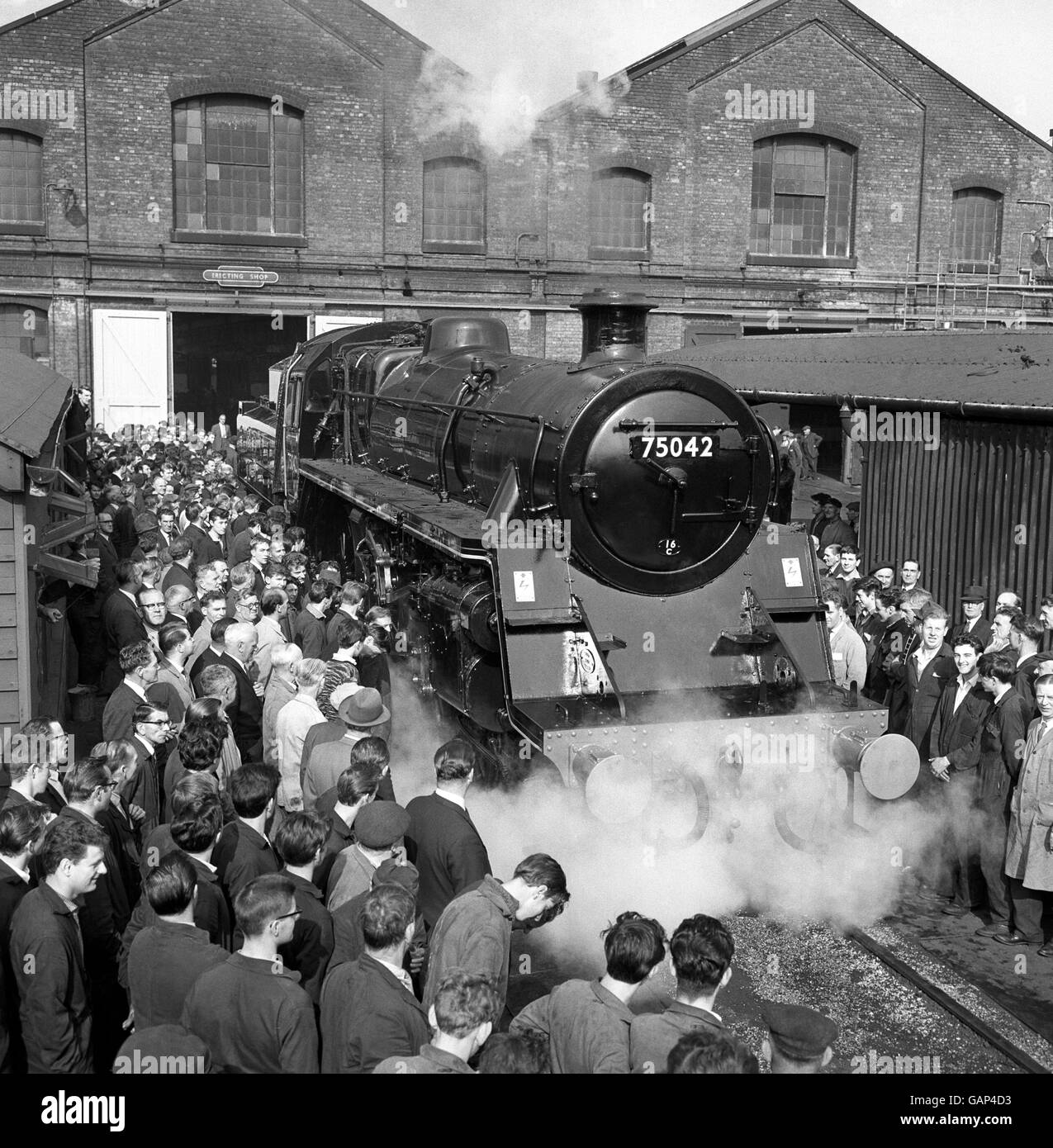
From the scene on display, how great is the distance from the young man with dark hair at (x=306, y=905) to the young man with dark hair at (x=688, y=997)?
1340 mm

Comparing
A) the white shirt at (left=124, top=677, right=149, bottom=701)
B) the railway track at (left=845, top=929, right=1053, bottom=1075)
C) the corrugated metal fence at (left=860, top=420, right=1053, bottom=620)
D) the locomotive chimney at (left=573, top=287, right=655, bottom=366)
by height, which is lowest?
the railway track at (left=845, top=929, right=1053, bottom=1075)

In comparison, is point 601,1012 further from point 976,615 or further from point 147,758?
point 976,615

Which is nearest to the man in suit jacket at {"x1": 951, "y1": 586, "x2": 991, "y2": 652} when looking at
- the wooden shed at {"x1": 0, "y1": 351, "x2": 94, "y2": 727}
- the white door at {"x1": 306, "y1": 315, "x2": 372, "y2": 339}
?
the wooden shed at {"x1": 0, "y1": 351, "x2": 94, "y2": 727}

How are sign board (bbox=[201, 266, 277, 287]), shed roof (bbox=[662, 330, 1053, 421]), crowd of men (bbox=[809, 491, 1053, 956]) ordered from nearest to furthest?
crowd of men (bbox=[809, 491, 1053, 956]) → shed roof (bbox=[662, 330, 1053, 421]) → sign board (bbox=[201, 266, 277, 287])

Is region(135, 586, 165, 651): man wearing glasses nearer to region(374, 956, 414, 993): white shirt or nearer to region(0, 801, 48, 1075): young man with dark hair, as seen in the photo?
region(0, 801, 48, 1075): young man with dark hair

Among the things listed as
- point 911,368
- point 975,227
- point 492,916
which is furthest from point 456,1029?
point 975,227

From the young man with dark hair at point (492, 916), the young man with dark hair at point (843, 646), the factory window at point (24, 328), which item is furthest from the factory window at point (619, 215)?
the young man with dark hair at point (492, 916)

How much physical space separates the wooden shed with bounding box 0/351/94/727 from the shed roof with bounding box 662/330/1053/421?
7.71m

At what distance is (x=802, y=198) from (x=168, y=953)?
75.6 ft

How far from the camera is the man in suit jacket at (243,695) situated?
7.18m

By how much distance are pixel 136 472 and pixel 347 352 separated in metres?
4.28

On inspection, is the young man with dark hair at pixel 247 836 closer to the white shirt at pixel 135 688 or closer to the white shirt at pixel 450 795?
the white shirt at pixel 450 795

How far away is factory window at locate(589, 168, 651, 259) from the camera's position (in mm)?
23281

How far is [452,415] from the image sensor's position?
9.22 m
